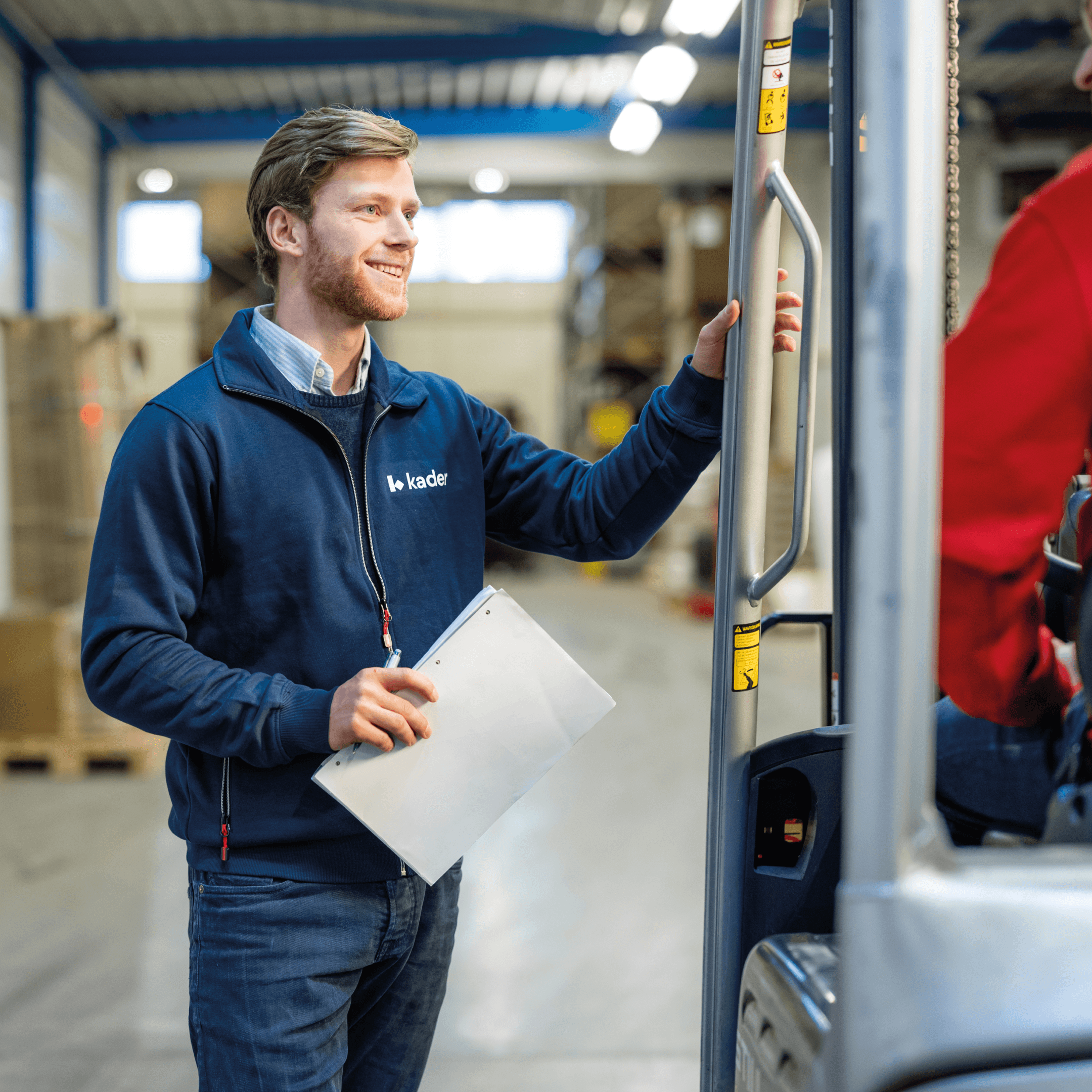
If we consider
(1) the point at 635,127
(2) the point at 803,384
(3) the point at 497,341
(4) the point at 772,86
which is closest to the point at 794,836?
(2) the point at 803,384

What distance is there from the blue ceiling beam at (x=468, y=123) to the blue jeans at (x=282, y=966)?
1188 centimetres

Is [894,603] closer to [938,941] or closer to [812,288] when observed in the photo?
[938,941]

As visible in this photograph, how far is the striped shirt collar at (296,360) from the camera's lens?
1.68 metres

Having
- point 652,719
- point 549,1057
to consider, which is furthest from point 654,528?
point 652,719

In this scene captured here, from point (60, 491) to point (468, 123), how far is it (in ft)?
25.9

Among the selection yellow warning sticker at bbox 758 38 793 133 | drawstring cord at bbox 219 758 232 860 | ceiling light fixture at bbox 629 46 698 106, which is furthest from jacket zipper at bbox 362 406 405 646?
ceiling light fixture at bbox 629 46 698 106

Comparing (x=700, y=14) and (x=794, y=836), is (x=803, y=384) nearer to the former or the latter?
(x=794, y=836)

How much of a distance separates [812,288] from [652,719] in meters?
5.76

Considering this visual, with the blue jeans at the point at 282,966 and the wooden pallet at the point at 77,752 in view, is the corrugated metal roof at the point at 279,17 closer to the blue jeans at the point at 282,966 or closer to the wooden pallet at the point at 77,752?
the wooden pallet at the point at 77,752

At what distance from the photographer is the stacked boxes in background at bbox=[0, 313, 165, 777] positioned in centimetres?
589

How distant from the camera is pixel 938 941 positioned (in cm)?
87

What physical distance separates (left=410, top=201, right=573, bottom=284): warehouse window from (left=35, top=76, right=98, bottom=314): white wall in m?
7.63

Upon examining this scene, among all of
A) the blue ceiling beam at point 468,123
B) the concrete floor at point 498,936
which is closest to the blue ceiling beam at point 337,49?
the blue ceiling beam at point 468,123

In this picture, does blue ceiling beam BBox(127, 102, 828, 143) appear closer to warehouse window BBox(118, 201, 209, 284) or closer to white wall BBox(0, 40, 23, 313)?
white wall BBox(0, 40, 23, 313)
